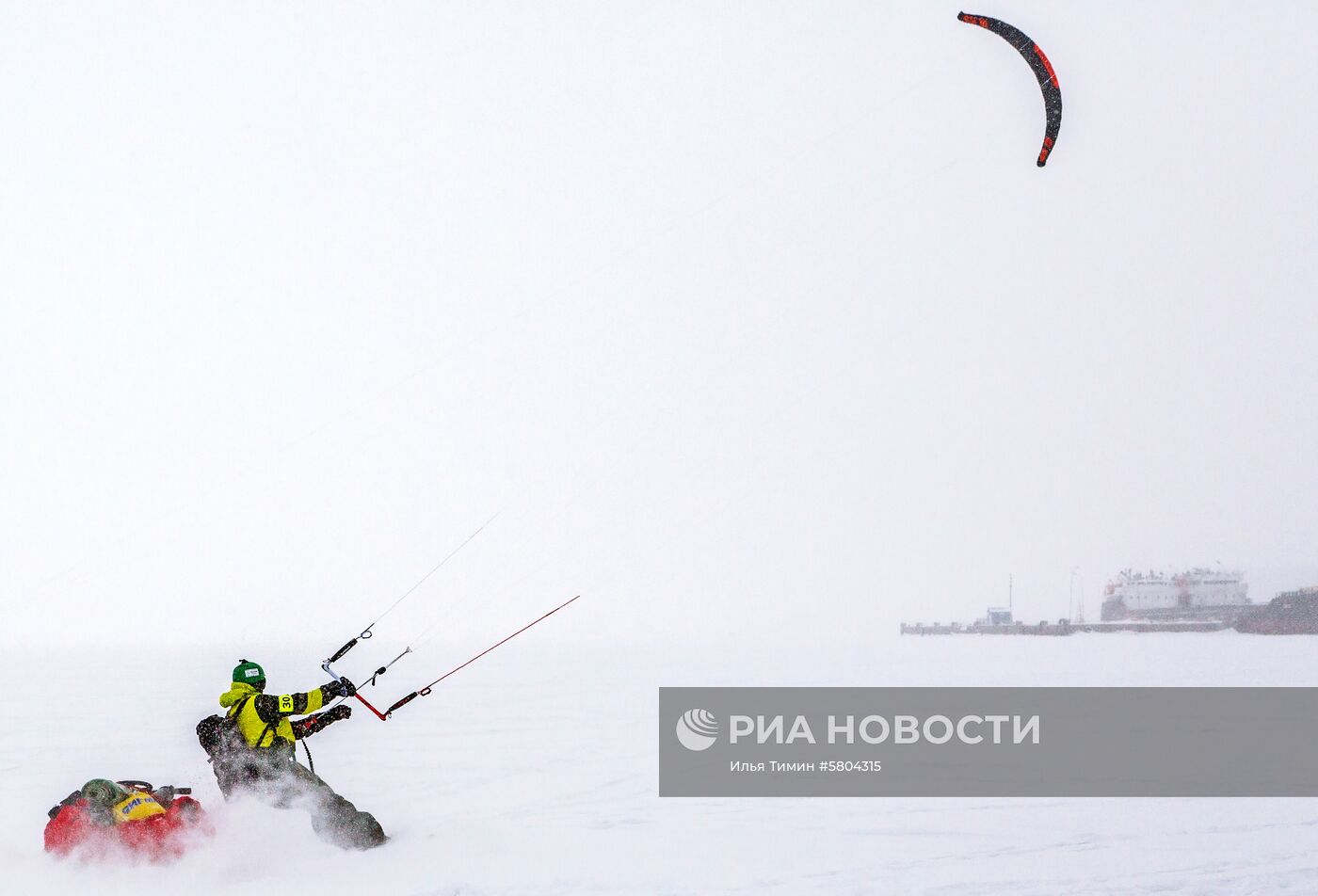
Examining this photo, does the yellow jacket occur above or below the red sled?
above

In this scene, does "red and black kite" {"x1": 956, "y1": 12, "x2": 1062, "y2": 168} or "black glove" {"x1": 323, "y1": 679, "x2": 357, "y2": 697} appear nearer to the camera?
"black glove" {"x1": 323, "y1": 679, "x2": 357, "y2": 697}

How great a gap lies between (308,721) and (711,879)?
3303 mm

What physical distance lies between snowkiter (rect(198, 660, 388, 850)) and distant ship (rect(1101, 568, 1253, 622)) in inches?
3472

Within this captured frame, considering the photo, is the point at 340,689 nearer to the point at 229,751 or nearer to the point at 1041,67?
the point at 229,751

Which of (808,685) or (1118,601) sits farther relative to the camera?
(1118,601)

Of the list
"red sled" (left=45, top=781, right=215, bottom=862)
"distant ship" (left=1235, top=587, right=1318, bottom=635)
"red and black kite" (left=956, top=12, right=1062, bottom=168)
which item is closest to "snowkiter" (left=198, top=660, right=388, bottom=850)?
"red sled" (left=45, top=781, right=215, bottom=862)

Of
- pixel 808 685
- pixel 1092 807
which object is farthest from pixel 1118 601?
pixel 1092 807

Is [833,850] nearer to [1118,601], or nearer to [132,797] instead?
[132,797]

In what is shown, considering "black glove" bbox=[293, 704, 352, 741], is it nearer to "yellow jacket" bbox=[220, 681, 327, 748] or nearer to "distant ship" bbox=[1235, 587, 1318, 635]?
"yellow jacket" bbox=[220, 681, 327, 748]

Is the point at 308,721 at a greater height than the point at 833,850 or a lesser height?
greater

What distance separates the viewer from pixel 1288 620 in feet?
267

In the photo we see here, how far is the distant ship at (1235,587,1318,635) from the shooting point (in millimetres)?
81188

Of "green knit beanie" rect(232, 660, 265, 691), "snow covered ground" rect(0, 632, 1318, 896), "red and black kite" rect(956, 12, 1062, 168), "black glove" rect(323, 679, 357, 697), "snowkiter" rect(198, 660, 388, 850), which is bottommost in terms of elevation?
"snow covered ground" rect(0, 632, 1318, 896)

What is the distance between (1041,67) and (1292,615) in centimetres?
7597
